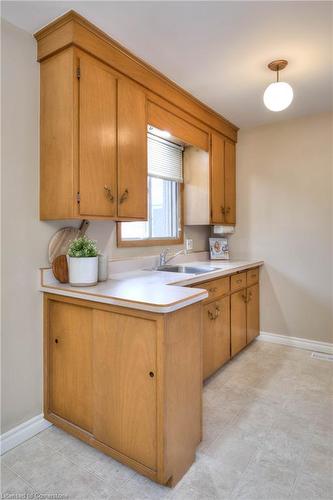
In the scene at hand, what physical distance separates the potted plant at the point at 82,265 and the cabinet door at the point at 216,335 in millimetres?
934

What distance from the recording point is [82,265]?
69.1 inches

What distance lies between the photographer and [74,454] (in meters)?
1.64

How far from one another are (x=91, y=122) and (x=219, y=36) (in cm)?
95

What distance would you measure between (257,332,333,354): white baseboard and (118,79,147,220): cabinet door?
7.03 feet

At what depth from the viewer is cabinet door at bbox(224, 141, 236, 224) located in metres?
3.38

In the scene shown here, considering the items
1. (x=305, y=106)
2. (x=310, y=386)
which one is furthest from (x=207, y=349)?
(x=305, y=106)

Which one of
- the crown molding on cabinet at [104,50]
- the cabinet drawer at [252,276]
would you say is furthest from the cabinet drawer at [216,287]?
the crown molding on cabinet at [104,50]

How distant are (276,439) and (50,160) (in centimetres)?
212

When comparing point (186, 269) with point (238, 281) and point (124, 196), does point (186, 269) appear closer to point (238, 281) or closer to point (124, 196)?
point (238, 281)

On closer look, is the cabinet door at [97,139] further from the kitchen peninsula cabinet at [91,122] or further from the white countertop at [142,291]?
the white countertop at [142,291]

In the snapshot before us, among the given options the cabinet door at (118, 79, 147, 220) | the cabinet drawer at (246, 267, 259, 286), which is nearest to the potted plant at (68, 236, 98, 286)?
the cabinet door at (118, 79, 147, 220)

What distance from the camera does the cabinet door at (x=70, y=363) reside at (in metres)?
1.69

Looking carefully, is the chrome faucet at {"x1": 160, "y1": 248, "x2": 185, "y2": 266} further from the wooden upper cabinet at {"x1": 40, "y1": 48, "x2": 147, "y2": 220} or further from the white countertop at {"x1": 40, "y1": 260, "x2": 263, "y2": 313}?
the wooden upper cabinet at {"x1": 40, "y1": 48, "x2": 147, "y2": 220}

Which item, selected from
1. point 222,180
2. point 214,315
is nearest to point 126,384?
point 214,315
